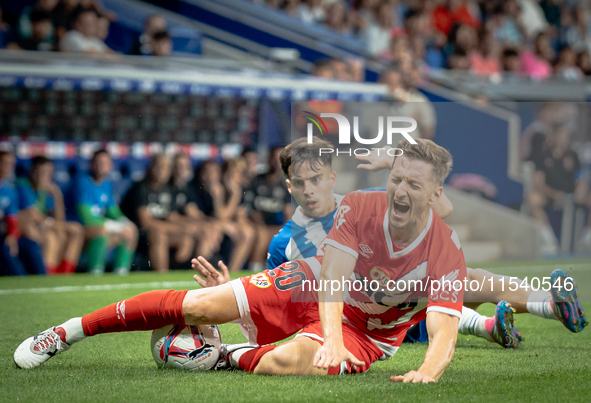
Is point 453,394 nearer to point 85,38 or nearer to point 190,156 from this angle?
point 190,156

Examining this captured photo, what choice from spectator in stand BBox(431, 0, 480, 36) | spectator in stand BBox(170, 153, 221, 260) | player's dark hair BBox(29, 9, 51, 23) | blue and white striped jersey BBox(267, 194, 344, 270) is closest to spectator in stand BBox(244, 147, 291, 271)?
spectator in stand BBox(170, 153, 221, 260)

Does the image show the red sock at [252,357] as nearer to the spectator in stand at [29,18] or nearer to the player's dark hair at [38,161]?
the player's dark hair at [38,161]

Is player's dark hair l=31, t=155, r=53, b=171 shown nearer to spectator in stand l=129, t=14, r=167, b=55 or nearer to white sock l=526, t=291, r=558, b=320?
spectator in stand l=129, t=14, r=167, b=55

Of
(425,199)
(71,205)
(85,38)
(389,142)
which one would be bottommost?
(71,205)

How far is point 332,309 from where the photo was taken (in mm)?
3240

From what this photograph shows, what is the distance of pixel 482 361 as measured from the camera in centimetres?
398

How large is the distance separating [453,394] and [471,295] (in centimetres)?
124

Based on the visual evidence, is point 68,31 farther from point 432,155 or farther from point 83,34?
point 432,155

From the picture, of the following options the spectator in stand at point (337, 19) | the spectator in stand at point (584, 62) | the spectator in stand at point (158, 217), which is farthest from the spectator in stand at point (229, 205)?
the spectator in stand at point (584, 62)

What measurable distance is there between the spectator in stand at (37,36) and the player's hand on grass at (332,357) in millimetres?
6634

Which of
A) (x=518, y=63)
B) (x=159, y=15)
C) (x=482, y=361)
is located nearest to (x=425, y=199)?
(x=482, y=361)

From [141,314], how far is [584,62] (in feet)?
42.1

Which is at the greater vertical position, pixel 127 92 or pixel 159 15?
pixel 159 15

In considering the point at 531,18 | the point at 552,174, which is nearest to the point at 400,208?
the point at 552,174
